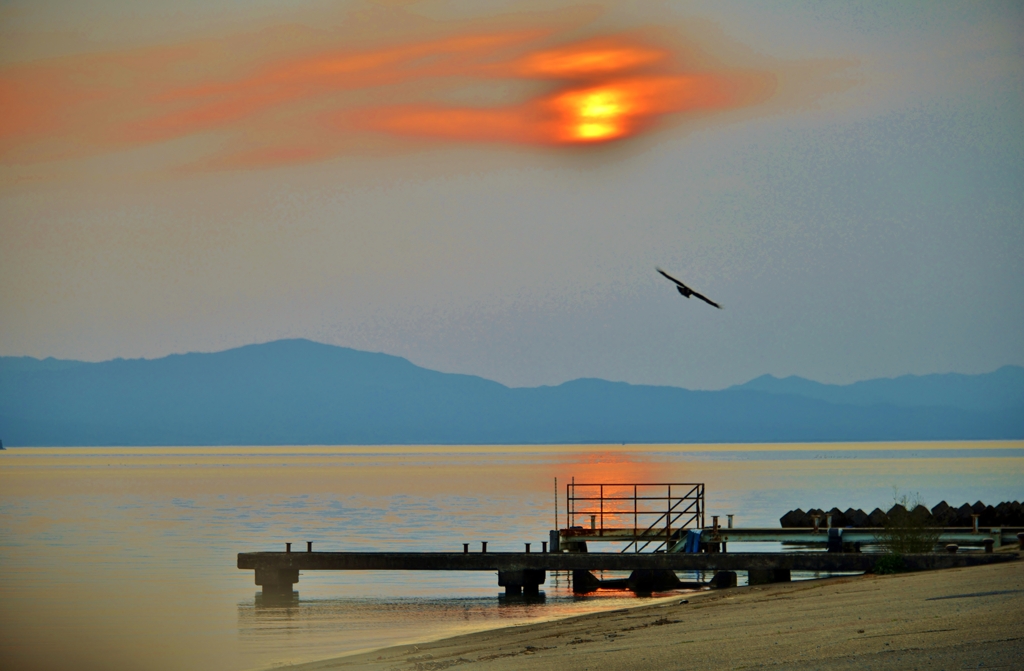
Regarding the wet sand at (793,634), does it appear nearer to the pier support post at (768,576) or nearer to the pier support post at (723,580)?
the pier support post at (768,576)

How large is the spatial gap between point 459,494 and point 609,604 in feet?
273

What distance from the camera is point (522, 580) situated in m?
35.8

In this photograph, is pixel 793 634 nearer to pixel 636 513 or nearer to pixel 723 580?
pixel 723 580

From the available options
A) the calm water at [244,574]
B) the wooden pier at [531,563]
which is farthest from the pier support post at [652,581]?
the wooden pier at [531,563]

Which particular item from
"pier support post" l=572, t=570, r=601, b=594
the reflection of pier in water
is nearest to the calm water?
"pier support post" l=572, t=570, r=601, b=594

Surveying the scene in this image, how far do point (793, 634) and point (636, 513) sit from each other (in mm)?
20396

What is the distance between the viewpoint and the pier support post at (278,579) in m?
36.5

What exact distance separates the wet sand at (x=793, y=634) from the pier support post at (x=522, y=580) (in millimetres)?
7581

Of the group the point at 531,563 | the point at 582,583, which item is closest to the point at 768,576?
the point at 531,563

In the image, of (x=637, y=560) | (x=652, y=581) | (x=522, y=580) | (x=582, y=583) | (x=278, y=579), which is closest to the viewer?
(x=637, y=560)

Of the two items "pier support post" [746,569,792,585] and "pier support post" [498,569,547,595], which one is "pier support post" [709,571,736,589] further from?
"pier support post" [498,569,547,595]

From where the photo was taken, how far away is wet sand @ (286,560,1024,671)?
50.8 ft

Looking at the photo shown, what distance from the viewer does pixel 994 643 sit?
15.1 metres

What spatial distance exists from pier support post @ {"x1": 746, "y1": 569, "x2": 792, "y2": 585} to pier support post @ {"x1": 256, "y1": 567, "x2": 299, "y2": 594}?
539 inches
